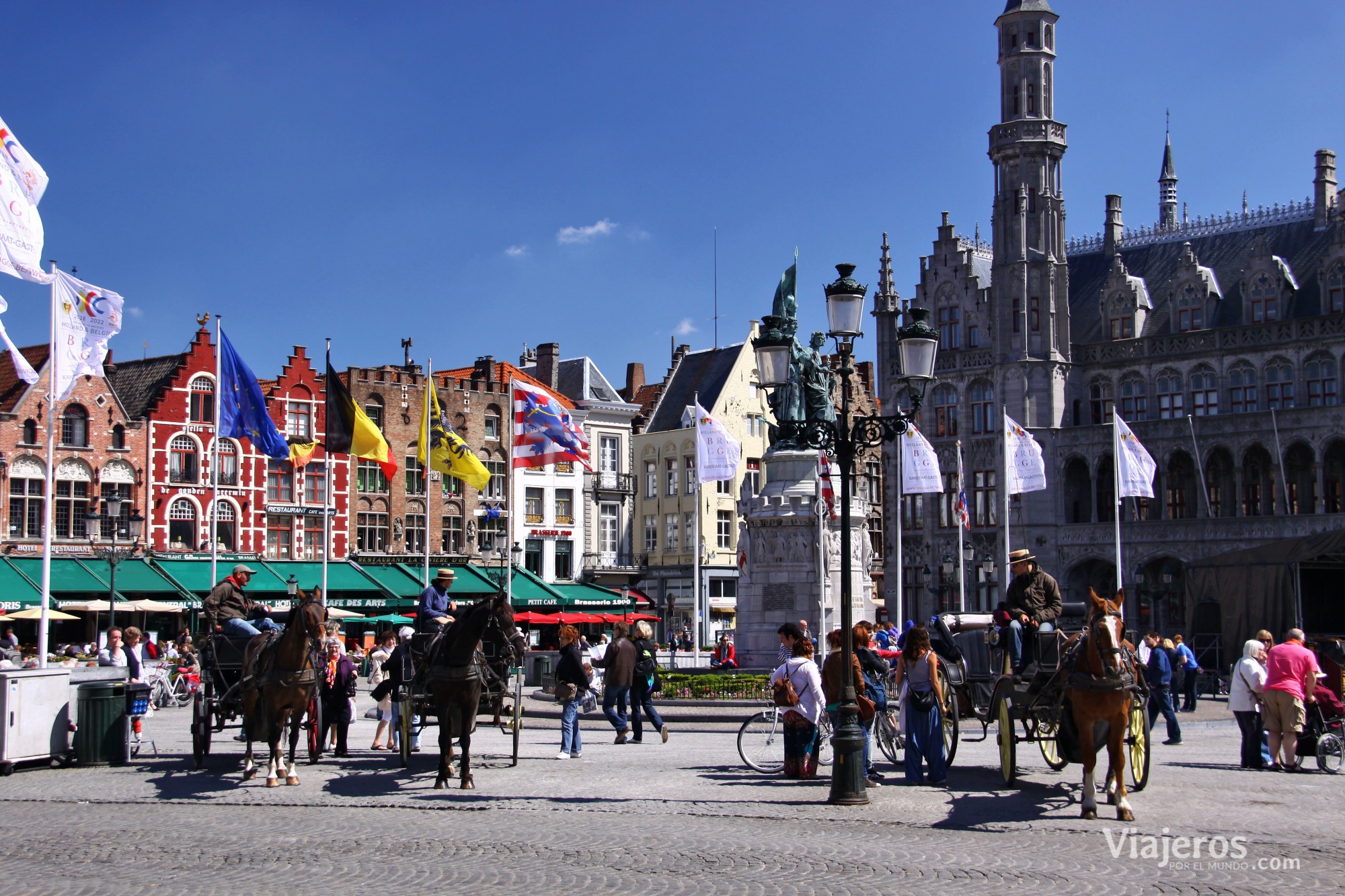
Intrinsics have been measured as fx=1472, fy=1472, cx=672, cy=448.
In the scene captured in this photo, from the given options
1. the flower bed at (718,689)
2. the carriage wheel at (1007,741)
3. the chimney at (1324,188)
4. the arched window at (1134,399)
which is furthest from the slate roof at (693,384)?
the carriage wheel at (1007,741)

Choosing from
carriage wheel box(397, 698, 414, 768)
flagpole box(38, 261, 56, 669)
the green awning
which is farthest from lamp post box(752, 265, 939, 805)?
the green awning

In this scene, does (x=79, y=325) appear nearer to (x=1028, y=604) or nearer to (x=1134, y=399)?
(x=1028, y=604)

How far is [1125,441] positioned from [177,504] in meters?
31.8

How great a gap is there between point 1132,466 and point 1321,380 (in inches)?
541

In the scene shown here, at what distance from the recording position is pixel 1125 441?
41.5 m

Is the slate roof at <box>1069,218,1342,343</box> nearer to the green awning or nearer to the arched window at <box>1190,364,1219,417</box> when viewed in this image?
the arched window at <box>1190,364,1219,417</box>

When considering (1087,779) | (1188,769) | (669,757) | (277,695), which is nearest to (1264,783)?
(1188,769)

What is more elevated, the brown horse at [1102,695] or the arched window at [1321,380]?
the arched window at [1321,380]

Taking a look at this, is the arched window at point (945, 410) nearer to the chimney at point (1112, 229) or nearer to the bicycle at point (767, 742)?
the chimney at point (1112, 229)

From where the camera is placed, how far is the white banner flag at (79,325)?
20547mm

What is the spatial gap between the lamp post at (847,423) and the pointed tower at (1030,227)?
40625 millimetres

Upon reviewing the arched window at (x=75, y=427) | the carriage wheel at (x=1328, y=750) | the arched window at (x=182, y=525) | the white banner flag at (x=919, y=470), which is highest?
the arched window at (x=75, y=427)

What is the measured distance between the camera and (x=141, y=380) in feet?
176

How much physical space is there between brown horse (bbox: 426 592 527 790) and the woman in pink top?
8802 mm
